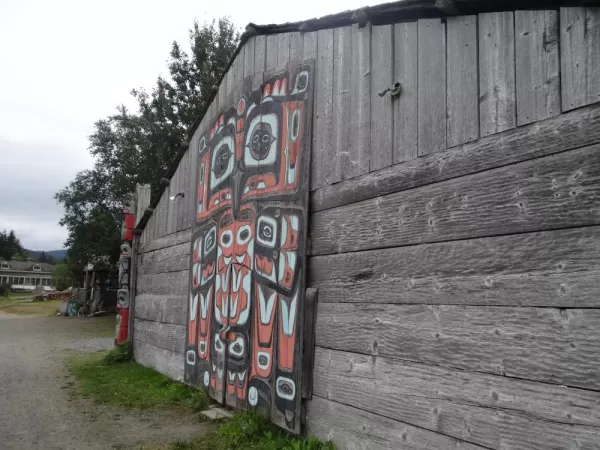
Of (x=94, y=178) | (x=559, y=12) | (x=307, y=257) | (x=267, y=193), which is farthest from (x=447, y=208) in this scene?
(x=94, y=178)

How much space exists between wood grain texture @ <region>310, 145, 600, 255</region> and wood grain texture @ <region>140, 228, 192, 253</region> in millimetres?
4518

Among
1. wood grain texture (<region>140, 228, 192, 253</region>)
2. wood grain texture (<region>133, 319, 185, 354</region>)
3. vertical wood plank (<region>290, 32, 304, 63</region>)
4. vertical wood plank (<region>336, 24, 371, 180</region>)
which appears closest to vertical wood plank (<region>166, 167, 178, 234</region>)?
wood grain texture (<region>140, 228, 192, 253</region>)

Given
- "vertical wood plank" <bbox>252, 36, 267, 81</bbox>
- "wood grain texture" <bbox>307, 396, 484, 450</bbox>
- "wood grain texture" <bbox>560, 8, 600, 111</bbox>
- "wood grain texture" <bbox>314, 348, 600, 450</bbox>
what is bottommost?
"wood grain texture" <bbox>307, 396, 484, 450</bbox>

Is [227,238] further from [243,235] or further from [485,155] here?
[485,155]

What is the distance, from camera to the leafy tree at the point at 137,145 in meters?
27.0

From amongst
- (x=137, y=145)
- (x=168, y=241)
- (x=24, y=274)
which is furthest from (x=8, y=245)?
(x=168, y=241)

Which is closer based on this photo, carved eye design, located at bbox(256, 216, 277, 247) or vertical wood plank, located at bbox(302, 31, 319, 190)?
vertical wood plank, located at bbox(302, 31, 319, 190)

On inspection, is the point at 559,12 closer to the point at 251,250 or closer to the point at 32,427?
the point at 251,250

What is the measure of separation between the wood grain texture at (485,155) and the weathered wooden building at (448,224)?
11mm

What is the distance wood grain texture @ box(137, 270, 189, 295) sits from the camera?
847cm

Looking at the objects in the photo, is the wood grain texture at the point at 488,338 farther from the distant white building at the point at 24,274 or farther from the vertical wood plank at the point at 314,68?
the distant white building at the point at 24,274

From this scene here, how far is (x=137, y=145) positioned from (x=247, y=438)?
24.8 meters

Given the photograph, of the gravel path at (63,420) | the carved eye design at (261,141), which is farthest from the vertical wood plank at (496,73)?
the gravel path at (63,420)

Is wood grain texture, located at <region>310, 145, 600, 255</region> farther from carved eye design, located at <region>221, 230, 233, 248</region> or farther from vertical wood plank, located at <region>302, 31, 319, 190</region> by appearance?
carved eye design, located at <region>221, 230, 233, 248</region>
